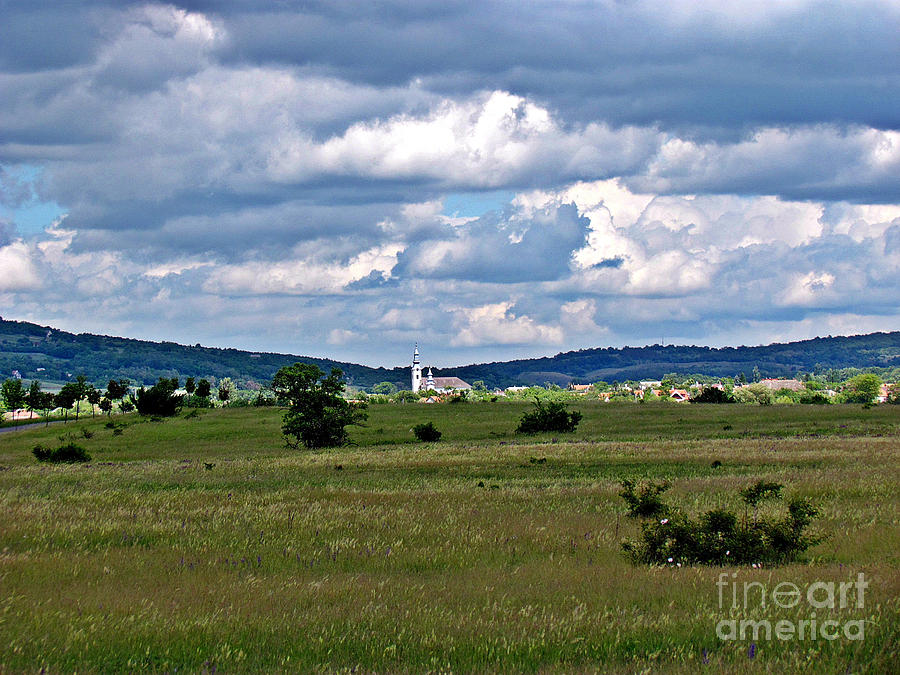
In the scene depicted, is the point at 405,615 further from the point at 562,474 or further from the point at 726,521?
the point at 562,474

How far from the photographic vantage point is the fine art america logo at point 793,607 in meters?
9.47

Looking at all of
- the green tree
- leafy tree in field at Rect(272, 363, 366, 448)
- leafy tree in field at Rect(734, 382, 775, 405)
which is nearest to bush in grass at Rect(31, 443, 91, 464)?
leafy tree in field at Rect(272, 363, 366, 448)

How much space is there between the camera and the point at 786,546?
1433 centimetres

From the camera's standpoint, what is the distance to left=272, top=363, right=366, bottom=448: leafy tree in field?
63.0 m

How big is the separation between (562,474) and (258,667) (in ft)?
79.6

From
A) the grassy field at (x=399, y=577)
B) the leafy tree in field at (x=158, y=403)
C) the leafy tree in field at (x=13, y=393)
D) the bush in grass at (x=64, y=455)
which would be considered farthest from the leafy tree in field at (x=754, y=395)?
the grassy field at (x=399, y=577)

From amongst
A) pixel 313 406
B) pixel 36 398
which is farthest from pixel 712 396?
pixel 36 398

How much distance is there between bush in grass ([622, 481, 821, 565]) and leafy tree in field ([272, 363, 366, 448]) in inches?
1934

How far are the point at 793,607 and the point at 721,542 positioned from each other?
3917mm

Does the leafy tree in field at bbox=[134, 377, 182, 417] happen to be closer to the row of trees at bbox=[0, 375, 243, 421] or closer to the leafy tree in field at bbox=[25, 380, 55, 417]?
the row of trees at bbox=[0, 375, 243, 421]

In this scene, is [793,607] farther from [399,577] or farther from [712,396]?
[712,396]

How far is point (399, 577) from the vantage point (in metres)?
12.9

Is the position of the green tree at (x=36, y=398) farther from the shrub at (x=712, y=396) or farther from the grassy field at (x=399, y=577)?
the grassy field at (x=399, y=577)

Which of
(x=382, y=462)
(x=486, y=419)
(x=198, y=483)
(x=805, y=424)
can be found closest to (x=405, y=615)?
(x=198, y=483)
